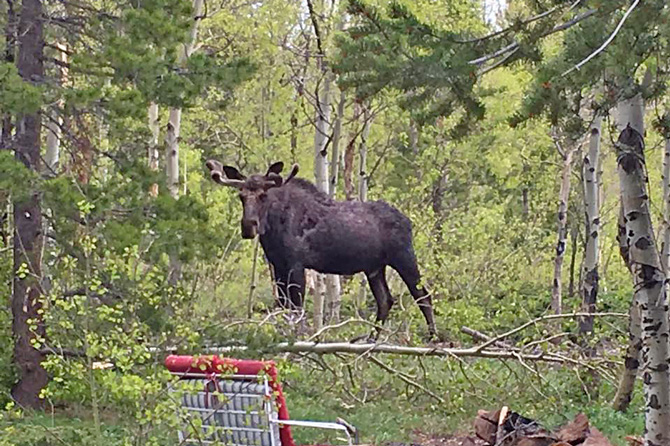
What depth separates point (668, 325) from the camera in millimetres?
7180

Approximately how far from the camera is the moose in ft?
36.0

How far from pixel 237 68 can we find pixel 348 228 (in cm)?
A: 377

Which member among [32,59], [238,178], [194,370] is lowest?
[194,370]

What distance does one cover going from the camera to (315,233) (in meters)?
11.9

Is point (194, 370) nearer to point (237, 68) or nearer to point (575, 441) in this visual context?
point (575, 441)

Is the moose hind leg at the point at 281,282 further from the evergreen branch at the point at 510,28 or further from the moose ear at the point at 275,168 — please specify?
the evergreen branch at the point at 510,28

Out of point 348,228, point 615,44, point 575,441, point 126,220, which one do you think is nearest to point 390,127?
point 348,228

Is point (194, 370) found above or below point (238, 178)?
below

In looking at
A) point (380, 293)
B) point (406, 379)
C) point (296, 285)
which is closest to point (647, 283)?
point (406, 379)

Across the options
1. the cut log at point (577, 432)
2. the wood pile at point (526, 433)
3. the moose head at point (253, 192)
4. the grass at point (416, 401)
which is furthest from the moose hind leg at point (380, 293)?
the cut log at point (577, 432)

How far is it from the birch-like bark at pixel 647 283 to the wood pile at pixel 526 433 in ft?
1.41

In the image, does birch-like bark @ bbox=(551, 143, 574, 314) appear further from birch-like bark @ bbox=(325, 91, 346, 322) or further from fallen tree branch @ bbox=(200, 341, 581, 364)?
fallen tree branch @ bbox=(200, 341, 581, 364)

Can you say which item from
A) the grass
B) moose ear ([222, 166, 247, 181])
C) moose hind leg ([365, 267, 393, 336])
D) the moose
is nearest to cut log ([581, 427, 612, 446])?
the grass

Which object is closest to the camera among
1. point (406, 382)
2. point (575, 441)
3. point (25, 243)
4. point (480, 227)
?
point (575, 441)
